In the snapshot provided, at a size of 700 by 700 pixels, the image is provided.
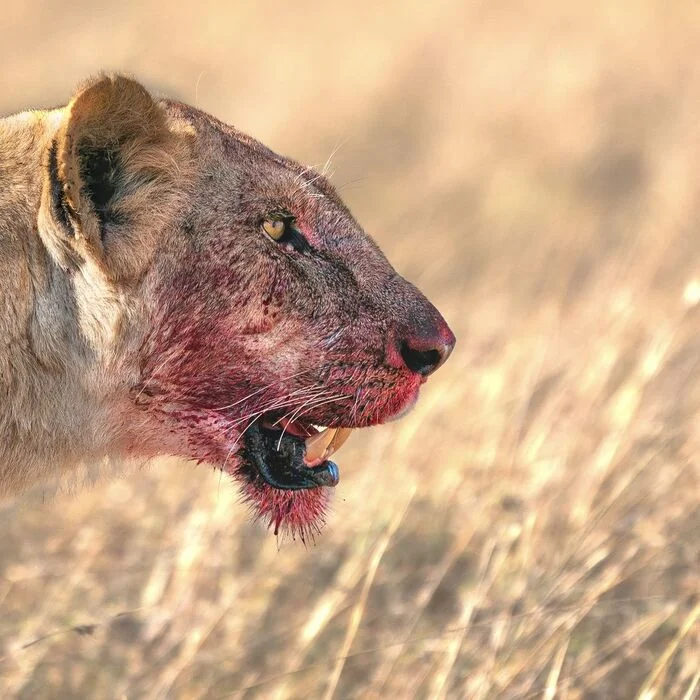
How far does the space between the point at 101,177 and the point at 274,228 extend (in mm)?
400

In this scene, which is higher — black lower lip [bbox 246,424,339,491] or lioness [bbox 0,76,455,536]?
lioness [bbox 0,76,455,536]

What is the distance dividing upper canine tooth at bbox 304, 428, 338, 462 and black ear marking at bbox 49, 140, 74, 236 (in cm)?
75

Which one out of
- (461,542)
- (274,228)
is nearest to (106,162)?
(274,228)

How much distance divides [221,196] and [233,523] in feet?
5.85

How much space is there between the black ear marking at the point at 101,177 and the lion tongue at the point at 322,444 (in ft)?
2.26

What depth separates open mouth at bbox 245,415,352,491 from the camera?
283cm

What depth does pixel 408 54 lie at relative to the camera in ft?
41.8

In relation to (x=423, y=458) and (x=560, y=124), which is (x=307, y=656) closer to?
(x=423, y=458)

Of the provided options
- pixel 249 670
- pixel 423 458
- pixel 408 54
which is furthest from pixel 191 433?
pixel 408 54

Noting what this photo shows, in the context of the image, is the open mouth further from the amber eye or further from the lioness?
the amber eye

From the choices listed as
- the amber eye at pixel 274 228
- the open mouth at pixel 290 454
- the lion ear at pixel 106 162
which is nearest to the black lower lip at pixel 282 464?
the open mouth at pixel 290 454

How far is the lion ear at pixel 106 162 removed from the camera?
96.9 inches

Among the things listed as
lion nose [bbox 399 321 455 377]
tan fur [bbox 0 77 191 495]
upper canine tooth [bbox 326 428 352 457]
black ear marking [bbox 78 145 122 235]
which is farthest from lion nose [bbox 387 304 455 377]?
black ear marking [bbox 78 145 122 235]

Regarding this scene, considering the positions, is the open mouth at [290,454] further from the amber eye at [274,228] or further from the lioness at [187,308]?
the amber eye at [274,228]
